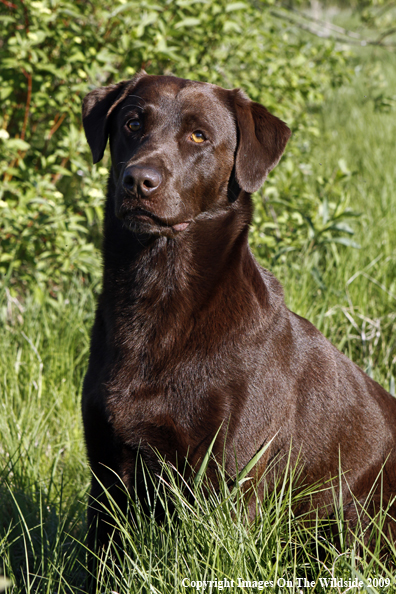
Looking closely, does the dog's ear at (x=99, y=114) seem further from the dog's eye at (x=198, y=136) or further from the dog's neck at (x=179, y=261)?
the dog's eye at (x=198, y=136)

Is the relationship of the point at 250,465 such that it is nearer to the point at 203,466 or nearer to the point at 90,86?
the point at 203,466

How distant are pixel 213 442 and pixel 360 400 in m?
0.75

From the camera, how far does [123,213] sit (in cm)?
208

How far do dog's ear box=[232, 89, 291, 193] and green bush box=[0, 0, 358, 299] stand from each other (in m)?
1.41

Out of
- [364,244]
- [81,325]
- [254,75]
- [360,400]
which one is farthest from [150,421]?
[254,75]

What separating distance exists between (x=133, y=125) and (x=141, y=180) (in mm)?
463

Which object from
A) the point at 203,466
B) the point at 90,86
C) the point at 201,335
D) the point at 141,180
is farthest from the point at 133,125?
the point at 90,86

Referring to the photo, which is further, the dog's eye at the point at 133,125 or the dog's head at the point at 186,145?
the dog's eye at the point at 133,125

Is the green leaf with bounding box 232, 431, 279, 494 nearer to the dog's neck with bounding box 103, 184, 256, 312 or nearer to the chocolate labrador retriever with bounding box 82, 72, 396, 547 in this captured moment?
the chocolate labrador retriever with bounding box 82, 72, 396, 547

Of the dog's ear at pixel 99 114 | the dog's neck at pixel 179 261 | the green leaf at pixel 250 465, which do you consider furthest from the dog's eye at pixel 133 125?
the green leaf at pixel 250 465

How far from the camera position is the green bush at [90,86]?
355 centimetres

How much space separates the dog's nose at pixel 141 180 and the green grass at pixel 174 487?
3.30 ft

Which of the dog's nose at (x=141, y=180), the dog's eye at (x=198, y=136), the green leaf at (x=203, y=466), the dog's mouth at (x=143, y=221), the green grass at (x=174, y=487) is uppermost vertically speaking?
the dog's eye at (x=198, y=136)

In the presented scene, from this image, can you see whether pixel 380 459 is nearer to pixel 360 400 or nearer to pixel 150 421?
pixel 360 400
